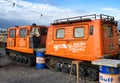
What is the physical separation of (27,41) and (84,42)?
17.5ft

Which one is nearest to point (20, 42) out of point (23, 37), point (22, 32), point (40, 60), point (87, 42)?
point (23, 37)

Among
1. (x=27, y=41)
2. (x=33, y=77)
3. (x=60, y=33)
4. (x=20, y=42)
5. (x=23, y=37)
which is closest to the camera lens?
(x=33, y=77)

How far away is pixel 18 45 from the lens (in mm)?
17719

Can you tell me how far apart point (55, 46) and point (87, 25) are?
104 inches

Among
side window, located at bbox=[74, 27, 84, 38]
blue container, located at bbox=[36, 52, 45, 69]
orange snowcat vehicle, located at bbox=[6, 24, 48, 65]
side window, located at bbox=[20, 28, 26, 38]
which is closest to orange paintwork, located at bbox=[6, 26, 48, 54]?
orange snowcat vehicle, located at bbox=[6, 24, 48, 65]

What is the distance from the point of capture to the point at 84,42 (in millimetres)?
12414

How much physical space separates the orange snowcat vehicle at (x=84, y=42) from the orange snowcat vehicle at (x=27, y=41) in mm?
2154

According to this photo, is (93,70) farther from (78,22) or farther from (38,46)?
(38,46)

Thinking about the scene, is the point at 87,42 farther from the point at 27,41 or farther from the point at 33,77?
the point at 27,41

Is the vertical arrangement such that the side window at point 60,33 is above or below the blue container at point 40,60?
above

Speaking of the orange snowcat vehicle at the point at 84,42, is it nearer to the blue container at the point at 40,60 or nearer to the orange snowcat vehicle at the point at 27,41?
the blue container at the point at 40,60

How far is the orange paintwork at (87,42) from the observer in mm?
11781

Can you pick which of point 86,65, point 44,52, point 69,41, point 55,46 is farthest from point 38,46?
point 86,65

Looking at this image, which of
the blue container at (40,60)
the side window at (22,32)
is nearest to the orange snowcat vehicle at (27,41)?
the side window at (22,32)
